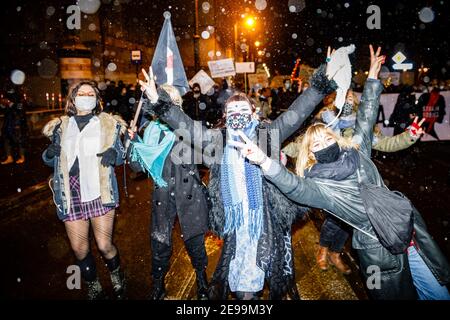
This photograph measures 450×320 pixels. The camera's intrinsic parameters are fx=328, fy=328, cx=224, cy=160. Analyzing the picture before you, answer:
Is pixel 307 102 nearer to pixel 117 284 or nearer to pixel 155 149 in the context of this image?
pixel 155 149

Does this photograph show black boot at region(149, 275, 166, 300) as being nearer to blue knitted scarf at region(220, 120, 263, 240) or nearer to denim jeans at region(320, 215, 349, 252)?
blue knitted scarf at region(220, 120, 263, 240)

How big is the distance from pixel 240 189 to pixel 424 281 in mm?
1619

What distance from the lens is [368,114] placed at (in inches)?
119

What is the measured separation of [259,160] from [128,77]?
2615cm

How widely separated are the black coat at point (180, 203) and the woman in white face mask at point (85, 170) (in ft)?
1.66

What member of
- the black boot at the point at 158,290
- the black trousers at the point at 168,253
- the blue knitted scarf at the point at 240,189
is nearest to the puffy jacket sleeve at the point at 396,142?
the blue knitted scarf at the point at 240,189

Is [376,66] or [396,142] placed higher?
[376,66]

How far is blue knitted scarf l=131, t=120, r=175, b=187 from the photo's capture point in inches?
128

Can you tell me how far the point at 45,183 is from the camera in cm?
769

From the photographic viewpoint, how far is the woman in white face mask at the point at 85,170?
3.22 meters

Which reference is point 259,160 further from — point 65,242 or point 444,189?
point 444,189

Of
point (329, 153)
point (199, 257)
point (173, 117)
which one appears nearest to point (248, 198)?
point (329, 153)

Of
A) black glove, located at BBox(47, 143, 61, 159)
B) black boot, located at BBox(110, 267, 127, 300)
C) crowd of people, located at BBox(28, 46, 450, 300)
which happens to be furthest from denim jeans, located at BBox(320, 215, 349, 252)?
black glove, located at BBox(47, 143, 61, 159)
